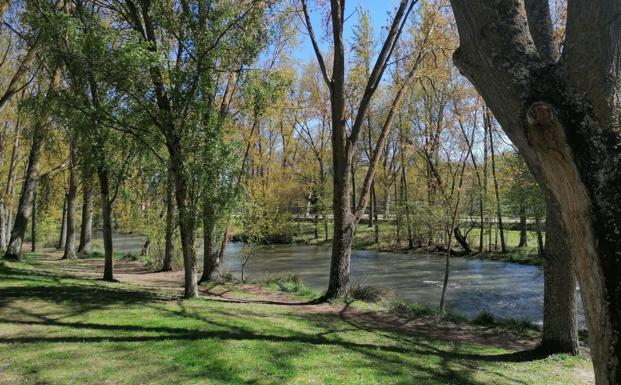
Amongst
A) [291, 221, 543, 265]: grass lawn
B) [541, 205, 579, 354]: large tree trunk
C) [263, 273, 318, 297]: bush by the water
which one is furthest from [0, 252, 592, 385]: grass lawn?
[291, 221, 543, 265]: grass lawn

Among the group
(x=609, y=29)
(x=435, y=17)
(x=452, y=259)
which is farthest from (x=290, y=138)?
(x=609, y=29)

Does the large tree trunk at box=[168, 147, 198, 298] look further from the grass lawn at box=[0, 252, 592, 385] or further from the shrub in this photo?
the shrub

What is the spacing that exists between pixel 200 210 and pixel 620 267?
9850 millimetres

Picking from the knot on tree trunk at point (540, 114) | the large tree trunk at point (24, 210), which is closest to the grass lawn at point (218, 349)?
the knot on tree trunk at point (540, 114)

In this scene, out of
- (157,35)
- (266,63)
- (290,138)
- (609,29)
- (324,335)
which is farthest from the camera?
(290,138)

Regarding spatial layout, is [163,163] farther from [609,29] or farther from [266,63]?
[609,29]

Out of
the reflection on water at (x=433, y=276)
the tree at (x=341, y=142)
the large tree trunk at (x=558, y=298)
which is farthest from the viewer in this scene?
the reflection on water at (x=433, y=276)

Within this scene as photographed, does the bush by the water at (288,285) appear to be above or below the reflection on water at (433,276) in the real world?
above

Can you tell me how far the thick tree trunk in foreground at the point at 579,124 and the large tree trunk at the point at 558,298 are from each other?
626 centimetres

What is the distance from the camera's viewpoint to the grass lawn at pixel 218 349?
19.2ft

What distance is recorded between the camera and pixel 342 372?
20.6 ft

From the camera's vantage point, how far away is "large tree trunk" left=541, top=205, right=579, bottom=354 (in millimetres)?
8203

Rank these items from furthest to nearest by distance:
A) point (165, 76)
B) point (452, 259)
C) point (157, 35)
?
point (452, 259) < point (157, 35) < point (165, 76)

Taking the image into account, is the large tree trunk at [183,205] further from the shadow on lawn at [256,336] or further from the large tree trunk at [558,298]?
the large tree trunk at [558,298]
